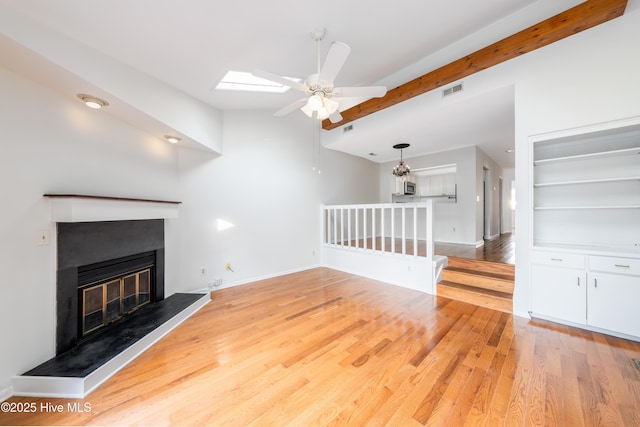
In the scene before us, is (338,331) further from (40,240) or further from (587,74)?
(587,74)

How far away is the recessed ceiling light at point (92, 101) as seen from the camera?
2127 mm

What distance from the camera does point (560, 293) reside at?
2541 millimetres

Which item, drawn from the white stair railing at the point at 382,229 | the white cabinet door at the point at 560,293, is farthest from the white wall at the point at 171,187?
the white cabinet door at the point at 560,293

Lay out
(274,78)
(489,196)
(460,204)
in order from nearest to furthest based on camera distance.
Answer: (274,78)
(460,204)
(489,196)

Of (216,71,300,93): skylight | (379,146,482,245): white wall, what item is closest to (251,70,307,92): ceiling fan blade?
(216,71,300,93): skylight

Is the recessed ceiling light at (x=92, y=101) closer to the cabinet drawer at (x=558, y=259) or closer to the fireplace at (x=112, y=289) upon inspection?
the fireplace at (x=112, y=289)

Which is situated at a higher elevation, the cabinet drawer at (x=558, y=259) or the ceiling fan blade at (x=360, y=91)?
the ceiling fan blade at (x=360, y=91)

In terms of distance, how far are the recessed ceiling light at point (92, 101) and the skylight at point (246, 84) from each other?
133 centimetres

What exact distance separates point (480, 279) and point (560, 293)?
0.87m

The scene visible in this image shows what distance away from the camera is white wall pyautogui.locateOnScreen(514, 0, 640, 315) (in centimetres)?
217

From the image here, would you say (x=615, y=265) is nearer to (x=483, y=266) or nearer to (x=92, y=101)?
(x=483, y=266)

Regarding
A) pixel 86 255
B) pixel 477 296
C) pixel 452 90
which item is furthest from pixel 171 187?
pixel 477 296

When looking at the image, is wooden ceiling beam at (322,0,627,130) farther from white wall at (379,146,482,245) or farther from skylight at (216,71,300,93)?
white wall at (379,146,482,245)

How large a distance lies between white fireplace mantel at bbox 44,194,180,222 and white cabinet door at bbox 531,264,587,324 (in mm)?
4647
